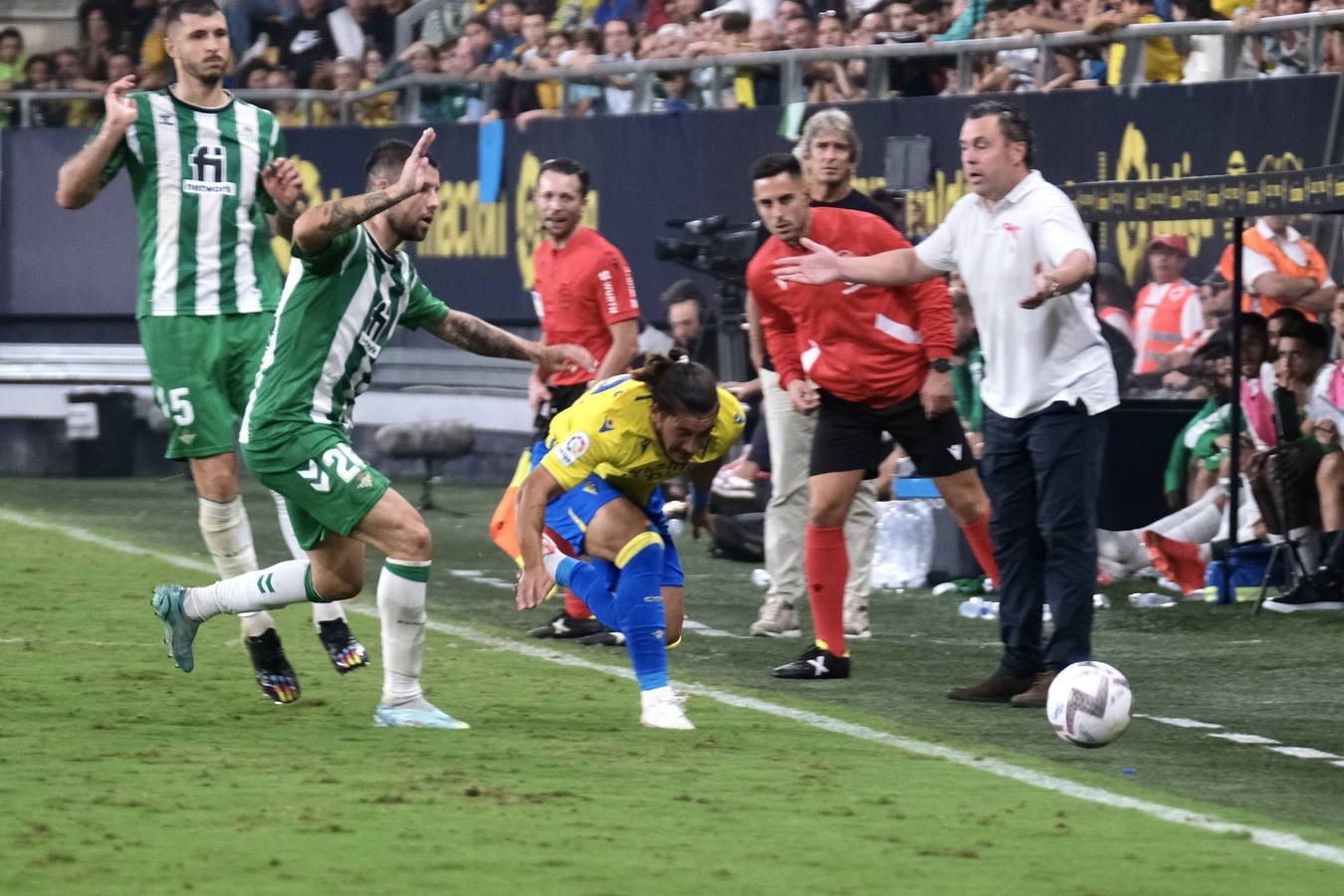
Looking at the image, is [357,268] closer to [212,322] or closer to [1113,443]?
[212,322]

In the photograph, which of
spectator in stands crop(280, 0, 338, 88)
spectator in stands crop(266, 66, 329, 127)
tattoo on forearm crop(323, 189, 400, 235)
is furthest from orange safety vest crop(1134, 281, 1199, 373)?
spectator in stands crop(280, 0, 338, 88)

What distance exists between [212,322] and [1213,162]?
24.0 ft

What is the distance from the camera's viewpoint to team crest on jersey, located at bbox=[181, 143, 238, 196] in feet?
26.4

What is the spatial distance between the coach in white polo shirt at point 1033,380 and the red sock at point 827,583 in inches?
33.5

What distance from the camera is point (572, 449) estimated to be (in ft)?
24.4

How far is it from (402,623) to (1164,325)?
7.30 meters

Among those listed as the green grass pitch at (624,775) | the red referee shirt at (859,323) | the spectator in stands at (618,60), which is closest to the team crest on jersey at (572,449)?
the green grass pitch at (624,775)

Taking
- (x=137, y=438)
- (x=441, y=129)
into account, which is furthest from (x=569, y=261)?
(x=137, y=438)

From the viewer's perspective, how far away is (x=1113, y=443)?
41.8ft

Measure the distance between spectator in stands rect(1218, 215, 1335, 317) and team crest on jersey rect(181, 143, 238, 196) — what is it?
6.23 m

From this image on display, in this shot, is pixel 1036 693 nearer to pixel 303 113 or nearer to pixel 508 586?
pixel 508 586

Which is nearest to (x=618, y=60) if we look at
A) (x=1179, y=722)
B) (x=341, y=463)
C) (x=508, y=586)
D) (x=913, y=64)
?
(x=913, y=64)

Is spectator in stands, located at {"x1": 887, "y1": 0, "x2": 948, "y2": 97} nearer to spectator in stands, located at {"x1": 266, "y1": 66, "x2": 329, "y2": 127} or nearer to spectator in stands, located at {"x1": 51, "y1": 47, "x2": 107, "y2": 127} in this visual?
spectator in stands, located at {"x1": 266, "y1": 66, "x2": 329, "y2": 127}

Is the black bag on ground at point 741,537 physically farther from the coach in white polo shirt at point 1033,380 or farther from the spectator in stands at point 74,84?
the spectator in stands at point 74,84
